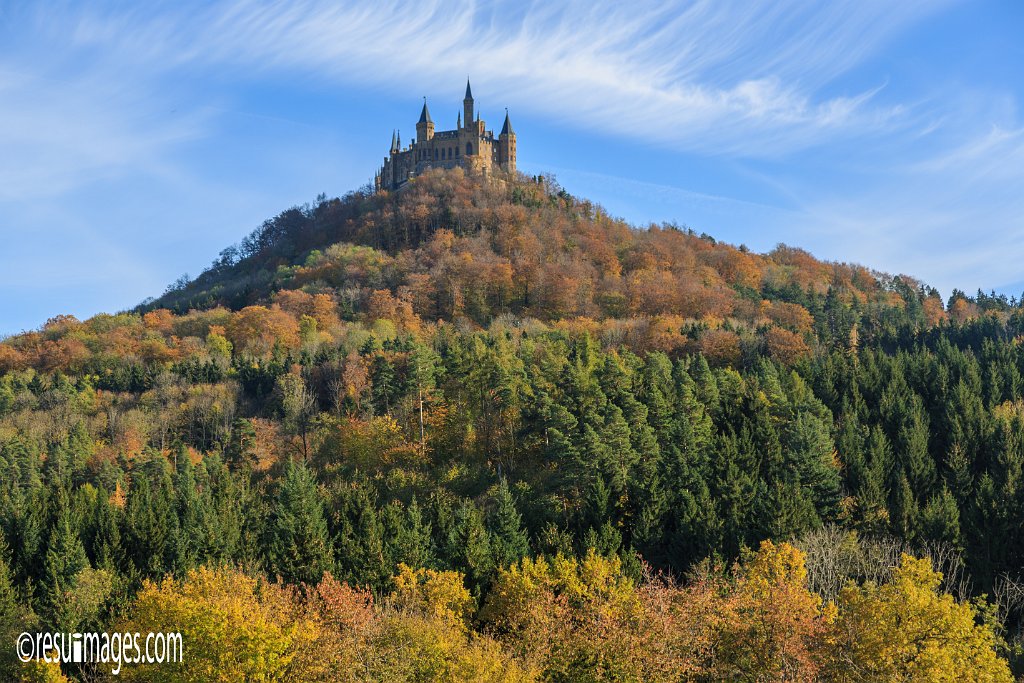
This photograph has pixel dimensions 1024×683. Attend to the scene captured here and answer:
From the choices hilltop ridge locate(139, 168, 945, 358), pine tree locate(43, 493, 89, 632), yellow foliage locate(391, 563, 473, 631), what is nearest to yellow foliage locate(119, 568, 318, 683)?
yellow foliage locate(391, 563, 473, 631)

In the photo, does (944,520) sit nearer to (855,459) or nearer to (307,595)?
(855,459)

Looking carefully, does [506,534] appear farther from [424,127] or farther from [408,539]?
[424,127]

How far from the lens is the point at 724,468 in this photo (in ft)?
183

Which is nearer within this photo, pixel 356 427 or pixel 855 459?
pixel 855 459

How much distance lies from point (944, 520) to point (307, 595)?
1172 inches

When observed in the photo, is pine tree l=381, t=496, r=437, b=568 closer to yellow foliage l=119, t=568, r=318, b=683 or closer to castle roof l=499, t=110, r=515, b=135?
yellow foliage l=119, t=568, r=318, b=683

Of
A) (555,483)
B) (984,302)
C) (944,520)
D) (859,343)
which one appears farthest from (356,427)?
(984,302)

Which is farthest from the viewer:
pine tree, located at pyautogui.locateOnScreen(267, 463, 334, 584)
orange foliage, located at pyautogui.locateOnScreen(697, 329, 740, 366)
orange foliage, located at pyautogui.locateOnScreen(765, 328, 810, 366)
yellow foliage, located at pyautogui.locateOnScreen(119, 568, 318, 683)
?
orange foliage, located at pyautogui.locateOnScreen(697, 329, 740, 366)

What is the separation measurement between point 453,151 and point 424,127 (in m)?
6.95

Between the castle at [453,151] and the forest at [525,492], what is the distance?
4543 centimetres

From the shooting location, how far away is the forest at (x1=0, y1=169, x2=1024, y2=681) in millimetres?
33062

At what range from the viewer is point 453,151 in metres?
153

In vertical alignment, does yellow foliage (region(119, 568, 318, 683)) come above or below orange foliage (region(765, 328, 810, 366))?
below

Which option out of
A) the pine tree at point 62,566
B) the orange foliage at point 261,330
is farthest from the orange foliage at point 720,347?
the pine tree at point 62,566
